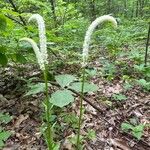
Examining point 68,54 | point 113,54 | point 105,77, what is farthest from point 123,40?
point 105,77

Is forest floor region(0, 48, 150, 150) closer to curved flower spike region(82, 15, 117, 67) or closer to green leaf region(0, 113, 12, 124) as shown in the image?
green leaf region(0, 113, 12, 124)

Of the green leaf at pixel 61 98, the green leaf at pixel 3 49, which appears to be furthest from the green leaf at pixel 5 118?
the green leaf at pixel 61 98

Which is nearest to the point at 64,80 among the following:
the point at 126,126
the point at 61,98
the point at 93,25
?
the point at 61,98

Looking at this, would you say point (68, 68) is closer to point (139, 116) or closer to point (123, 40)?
point (139, 116)

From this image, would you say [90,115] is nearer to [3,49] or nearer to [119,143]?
[119,143]

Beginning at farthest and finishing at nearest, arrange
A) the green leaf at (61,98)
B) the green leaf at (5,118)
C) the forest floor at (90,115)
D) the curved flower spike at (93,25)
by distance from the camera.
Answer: the green leaf at (5,118), the forest floor at (90,115), the green leaf at (61,98), the curved flower spike at (93,25)

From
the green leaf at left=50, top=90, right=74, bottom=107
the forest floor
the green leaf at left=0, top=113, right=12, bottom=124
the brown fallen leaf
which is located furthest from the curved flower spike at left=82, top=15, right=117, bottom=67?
the green leaf at left=0, top=113, right=12, bottom=124

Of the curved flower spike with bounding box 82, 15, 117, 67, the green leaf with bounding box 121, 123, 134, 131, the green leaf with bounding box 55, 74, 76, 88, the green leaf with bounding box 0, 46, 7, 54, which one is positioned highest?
the curved flower spike with bounding box 82, 15, 117, 67

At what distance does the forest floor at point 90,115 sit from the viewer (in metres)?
2.89

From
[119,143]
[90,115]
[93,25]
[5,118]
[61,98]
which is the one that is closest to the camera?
[93,25]

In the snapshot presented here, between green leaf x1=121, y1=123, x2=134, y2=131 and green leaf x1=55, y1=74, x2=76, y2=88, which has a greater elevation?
green leaf x1=55, y1=74, x2=76, y2=88

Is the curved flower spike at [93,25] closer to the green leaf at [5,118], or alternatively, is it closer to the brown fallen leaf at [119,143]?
the brown fallen leaf at [119,143]

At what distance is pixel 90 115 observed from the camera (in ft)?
10.9

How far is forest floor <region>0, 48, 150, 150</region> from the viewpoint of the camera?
9.48ft
